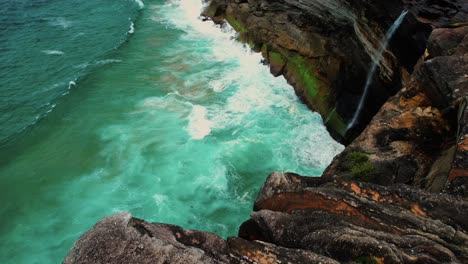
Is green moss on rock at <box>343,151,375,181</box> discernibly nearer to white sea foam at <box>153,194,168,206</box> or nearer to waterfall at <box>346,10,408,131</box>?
Answer: waterfall at <box>346,10,408,131</box>

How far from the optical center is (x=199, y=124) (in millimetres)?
20312

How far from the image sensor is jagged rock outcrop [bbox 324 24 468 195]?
10.1m

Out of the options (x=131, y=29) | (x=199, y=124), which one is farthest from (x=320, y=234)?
(x=131, y=29)

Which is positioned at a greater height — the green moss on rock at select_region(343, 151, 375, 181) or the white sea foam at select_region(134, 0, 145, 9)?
the white sea foam at select_region(134, 0, 145, 9)

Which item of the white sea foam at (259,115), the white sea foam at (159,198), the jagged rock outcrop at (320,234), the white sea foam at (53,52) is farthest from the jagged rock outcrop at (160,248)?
the white sea foam at (53,52)

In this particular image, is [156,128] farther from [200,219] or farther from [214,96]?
[200,219]

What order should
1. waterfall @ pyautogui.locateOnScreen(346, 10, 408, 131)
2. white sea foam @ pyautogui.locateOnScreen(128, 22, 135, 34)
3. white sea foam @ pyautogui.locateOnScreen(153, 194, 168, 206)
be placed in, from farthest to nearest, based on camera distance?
white sea foam @ pyautogui.locateOnScreen(128, 22, 135, 34)
white sea foam @ pyautogui.locateOnScreen(153, 194, 168, 206)
waterfall @ pyautogui.locateOnScreen(346, 10, 408, 131)

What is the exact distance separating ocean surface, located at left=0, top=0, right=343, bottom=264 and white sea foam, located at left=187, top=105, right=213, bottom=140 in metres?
0.06

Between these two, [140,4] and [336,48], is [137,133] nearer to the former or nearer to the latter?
[336,48]

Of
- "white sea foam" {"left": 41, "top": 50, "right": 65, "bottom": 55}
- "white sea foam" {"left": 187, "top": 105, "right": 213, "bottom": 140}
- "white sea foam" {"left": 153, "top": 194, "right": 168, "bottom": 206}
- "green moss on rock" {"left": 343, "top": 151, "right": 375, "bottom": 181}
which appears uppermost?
"green moss on rock" {"left": 343, "top": 151, "right": 375, "bottom": 181}

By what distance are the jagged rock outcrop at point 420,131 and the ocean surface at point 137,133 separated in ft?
18.2

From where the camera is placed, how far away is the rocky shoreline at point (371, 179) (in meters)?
6.24

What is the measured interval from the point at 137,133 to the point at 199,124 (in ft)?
11.1

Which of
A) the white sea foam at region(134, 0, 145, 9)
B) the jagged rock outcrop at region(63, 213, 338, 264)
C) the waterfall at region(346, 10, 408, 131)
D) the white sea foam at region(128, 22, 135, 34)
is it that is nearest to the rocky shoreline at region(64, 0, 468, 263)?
the jagged rock outcrop at region(63, 213, 338, 264)
